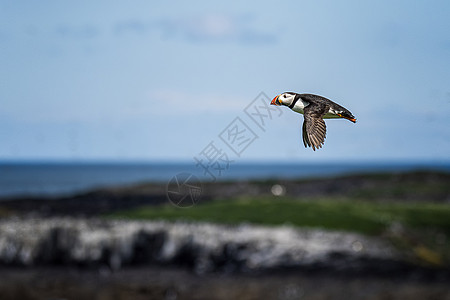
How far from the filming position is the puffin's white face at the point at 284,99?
14.0 feet

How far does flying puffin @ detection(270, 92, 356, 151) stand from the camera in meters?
4.19

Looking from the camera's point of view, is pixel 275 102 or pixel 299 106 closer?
pixel 275 102

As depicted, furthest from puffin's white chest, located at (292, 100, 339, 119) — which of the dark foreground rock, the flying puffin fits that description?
the dark foreground rock

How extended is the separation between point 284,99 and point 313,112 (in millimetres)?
257

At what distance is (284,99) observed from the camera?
171 inches

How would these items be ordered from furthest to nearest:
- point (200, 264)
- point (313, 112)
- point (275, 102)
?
point (200, 264) < point (313, 112) < point (275, 102)

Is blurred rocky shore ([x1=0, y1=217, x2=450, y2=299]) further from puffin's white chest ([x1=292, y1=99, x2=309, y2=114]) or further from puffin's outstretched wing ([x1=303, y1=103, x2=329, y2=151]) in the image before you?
puffin's outstretched wing ([x1=303, y1=103, x2=329, y2=151])

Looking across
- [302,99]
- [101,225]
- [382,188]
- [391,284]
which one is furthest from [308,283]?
[382,188]

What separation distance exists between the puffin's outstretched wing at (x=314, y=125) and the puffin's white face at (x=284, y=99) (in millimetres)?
148

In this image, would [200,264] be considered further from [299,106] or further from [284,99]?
[284,99]

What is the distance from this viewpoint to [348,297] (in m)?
26.4

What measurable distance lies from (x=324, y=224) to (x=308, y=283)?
7429 mm

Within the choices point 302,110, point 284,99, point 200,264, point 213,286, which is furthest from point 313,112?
point 200,264

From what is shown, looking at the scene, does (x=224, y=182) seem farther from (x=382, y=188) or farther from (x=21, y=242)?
(x=21, y=242)
